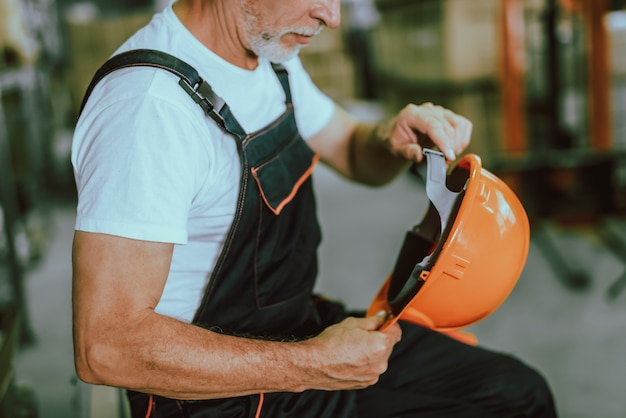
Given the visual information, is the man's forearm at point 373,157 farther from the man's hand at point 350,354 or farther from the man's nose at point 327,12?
the man's hand at point 350,354

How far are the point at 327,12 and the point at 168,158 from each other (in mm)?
430

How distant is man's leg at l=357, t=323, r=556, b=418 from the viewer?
4.18ft

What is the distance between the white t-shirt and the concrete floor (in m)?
0.52

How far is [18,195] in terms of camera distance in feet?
13.9

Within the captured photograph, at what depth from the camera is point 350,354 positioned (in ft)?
3.28

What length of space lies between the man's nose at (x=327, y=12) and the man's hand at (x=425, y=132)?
272 mm

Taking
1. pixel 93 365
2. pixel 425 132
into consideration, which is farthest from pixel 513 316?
pixel 93 365

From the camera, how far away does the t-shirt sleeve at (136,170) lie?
2.96 feet

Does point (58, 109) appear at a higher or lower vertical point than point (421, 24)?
lower

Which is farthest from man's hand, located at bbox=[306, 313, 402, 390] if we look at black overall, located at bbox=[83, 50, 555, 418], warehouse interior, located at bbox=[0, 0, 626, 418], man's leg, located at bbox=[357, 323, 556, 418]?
warehouse interior, located at bbox=[0, 0, 626, 418]

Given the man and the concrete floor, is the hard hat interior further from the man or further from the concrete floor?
the concrete floor

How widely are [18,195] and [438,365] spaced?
149 inches

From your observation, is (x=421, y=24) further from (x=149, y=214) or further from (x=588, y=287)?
(x=149, y=214)

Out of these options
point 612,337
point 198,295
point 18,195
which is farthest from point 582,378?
point 18,195
